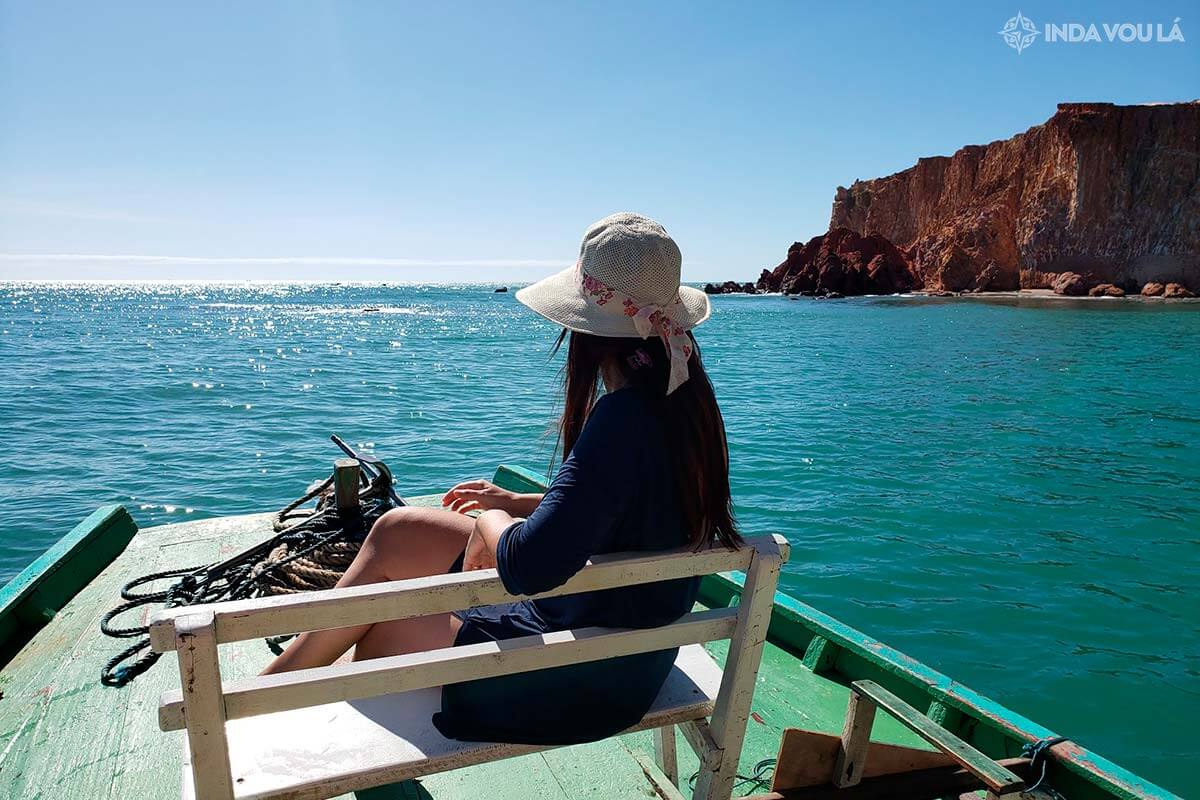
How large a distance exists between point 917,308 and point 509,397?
42.4 m

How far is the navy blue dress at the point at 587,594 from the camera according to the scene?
1590mm

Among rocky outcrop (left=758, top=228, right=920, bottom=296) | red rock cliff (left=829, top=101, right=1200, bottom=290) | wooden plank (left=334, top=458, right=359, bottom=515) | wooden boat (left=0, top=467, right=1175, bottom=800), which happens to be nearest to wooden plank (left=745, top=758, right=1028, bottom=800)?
wooden boat (left=0, top=467, right=1175, bottom=800)

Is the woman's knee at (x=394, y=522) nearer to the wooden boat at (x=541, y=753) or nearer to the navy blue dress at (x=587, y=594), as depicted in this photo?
the navy blue dress at (x=587, y=594)

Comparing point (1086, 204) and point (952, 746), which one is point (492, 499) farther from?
point (1086, 204)

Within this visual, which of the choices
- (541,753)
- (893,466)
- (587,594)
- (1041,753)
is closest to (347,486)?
(541,753)

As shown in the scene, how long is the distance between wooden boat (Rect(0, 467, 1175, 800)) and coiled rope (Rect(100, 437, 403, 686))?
21cm

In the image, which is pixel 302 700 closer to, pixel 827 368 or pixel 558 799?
pixel 558 799

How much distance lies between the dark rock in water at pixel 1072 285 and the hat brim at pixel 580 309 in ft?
209

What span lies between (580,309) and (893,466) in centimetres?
1052

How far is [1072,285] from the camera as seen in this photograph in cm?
5516

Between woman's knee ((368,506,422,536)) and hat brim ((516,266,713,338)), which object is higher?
hat brim ((516,266,713,338))

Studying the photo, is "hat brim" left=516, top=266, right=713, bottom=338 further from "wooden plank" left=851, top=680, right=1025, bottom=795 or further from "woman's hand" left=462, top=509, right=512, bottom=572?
"wooden plank" left=851, top=680, right=1025, bottom=795

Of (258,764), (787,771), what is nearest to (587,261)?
(258,764)

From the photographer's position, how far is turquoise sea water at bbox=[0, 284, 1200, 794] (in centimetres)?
588
